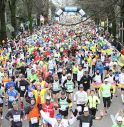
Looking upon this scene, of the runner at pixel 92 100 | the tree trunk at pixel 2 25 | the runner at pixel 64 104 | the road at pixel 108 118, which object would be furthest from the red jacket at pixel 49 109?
the tree trunk at pixel 2 25

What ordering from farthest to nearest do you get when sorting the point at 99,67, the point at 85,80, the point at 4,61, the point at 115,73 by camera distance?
the point at 4,61, the point at 99,67, the point at 115,73, the point at 85,80

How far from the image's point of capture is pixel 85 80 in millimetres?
18125

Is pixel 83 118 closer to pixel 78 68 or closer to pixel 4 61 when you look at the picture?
pixel 78 68

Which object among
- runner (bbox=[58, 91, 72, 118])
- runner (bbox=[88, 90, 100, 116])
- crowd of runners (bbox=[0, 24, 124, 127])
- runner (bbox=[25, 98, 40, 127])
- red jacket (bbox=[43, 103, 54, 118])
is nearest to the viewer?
red jacket (bbox=[43, 103, 54, 118])

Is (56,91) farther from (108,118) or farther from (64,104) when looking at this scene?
(64,104)

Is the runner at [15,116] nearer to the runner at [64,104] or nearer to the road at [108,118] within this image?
the runner at [64,104]

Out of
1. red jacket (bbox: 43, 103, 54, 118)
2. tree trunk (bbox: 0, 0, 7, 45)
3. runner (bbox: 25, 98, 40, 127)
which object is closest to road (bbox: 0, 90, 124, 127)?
runner (bbox: 25, 98, 40, 127)

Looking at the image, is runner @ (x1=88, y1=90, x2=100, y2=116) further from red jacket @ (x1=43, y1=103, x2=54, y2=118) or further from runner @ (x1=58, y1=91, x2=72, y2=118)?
red jacket @ (x1=43, y1=103, x2=54, y2=118)

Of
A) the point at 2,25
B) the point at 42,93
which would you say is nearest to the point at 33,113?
the point at 42,93

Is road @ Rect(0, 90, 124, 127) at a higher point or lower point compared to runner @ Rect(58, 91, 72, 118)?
lower

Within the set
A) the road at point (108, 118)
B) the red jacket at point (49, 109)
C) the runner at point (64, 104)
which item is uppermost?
the red jacket at point (49, 109)

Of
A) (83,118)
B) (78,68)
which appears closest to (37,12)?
(78,68)

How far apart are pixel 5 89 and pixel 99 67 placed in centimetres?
618

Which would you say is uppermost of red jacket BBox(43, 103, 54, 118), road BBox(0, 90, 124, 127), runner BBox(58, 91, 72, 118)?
red jacket BBox(43, 103, 54, 118)
